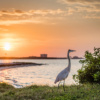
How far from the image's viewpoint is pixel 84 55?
15523mm

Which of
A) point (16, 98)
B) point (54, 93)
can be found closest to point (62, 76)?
point (54, 93)

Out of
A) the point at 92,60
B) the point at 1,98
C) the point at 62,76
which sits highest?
the point at 92,60

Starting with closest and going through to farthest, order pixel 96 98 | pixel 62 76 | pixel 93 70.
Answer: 1. pixel 96 98
2. pixel 62 76
3. pixel 93 70

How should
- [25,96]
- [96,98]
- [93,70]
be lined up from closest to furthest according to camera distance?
[96,98], [25,96], [93,70]

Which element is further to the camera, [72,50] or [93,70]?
[93,70]

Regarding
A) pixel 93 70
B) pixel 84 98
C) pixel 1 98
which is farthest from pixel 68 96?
pixel 93 70

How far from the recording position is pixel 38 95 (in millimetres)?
9812

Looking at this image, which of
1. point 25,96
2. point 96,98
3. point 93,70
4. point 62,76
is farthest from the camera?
point 93,70

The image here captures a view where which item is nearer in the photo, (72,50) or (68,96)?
(68,96)

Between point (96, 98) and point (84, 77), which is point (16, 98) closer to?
point (96, 98)

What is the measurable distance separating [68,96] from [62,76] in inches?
90.6

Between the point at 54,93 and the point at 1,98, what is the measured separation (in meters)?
2.89

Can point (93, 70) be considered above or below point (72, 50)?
below

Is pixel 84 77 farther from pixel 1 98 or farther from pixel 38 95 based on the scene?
pixel 1 98
